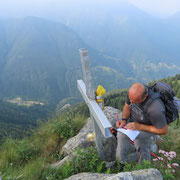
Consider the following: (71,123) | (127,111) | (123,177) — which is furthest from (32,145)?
(123,177)

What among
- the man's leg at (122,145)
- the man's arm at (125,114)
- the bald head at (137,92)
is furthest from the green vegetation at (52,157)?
the bald head at (137,92)

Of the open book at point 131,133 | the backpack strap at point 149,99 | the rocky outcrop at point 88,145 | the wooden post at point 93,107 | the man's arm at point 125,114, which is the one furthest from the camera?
the rocky outcrop at point 88,145

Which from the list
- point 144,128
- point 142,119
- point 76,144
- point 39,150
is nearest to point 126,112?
point 142,119

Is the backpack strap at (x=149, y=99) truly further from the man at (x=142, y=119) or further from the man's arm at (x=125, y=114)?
the man's arm at (x=125, y=114)

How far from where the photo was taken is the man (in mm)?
3238

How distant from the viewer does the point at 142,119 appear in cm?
365

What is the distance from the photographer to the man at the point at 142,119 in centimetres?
324

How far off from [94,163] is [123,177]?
156cm

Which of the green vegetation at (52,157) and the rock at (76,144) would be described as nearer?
the green vegetation at (52,157)

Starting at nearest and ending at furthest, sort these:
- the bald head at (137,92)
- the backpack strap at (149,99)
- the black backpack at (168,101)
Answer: the bald head at (137,92) → the backpack strap at (149,99) → the black backpack at (168,101)

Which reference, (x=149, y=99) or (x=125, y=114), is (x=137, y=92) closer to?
(x=149, y=99)

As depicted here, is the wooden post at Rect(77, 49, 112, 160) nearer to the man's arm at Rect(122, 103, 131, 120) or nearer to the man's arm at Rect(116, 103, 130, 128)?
the man's arm at Rect(116, 103, 130, 128)

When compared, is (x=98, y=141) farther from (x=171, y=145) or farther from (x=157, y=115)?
(x=171, y=145)

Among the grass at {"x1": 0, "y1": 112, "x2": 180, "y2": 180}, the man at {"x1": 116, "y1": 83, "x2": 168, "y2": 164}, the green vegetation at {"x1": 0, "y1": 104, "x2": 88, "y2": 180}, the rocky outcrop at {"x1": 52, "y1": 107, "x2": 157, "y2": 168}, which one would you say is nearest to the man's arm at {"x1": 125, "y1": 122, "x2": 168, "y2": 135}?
the man at {"x1": 116, "y1": 83, "x2": 168, "y2": 164}
